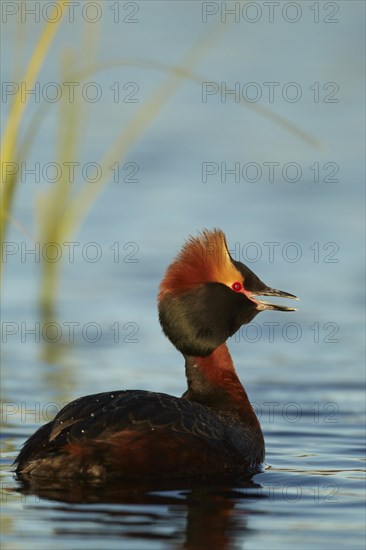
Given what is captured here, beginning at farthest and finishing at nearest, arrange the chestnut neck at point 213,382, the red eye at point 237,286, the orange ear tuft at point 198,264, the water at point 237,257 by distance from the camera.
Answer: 1. the red eye at point 237,286
2. the chestnut neck at point 213,382
3. the orange ear tuft at point 198,264
4. the water at point 237,257

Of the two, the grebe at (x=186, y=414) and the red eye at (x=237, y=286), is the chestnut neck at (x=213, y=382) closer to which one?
the grebe at (x=186, y=414)

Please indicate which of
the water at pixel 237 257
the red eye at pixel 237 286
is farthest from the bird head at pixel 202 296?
the water at pixel 237 257

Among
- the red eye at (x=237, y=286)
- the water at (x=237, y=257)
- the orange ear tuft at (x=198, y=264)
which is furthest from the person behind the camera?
the red eye at (x=237, y=286)

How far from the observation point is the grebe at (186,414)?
379 inches

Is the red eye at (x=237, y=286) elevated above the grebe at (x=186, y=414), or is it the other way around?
the red eye at (x=237, y=286)

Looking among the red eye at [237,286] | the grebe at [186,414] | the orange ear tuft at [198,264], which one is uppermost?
the orange ear tuft at [198,264]

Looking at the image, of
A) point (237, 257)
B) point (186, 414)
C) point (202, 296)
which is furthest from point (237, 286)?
point (237, 257)

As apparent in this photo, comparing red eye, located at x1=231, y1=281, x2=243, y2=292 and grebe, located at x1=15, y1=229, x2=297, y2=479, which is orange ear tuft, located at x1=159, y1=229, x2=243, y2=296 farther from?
red eye, located at x1=231, y1=281, x2=243, y2=292

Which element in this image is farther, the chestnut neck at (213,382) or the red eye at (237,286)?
the red eye at (237,286)

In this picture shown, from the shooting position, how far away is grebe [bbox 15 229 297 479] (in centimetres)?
962

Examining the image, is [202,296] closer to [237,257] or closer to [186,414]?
[186,414]

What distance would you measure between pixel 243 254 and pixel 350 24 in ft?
30.1

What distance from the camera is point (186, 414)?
10109mm

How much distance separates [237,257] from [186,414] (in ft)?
20.8
